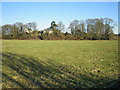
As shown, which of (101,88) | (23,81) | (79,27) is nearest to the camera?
(101,88)

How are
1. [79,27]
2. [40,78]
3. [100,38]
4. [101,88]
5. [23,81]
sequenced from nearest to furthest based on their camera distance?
1. [101,88]
2. [23,81]
3. [40,78]
4. [100,38]
5. [79,27]

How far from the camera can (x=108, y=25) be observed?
6238 cm

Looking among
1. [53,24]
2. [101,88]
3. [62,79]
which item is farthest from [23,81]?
[53,24]

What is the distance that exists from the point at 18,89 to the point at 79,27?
215 ft

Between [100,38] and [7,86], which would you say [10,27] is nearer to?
[100,38]

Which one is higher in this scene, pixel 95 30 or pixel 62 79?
pixel 95 30

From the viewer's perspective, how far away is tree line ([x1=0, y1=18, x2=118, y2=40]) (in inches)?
2391

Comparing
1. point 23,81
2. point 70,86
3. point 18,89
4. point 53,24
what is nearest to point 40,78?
point 23,81

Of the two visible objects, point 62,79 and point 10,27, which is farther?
point 10,27

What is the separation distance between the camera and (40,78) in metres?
5.00

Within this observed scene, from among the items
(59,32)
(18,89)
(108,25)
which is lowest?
(18,89)

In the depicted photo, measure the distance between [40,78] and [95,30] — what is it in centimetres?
6114

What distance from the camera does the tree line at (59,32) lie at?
199ft

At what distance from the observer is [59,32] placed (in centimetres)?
6347
